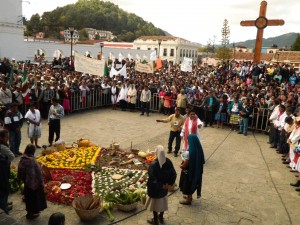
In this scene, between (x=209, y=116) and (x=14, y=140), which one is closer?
(x=14, y=140)

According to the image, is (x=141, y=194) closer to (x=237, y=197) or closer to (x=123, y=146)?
(x=237, y=197)

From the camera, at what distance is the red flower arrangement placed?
21.7 ft

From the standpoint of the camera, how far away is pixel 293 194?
7.71m

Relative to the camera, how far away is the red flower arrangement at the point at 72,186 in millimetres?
6629

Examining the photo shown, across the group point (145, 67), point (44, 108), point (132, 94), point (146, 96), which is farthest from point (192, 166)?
point (145, 67)

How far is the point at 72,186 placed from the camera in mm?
7207

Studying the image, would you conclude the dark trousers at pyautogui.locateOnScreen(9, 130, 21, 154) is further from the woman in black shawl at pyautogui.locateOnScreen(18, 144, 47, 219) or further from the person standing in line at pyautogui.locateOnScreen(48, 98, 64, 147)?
the woman in black shawl at pyautogui.locateOnScreen(18, 144, 47, 219)

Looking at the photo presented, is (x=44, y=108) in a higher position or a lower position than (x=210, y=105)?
lower

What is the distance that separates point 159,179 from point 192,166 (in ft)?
3.79

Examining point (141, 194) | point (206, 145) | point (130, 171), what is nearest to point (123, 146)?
point (130, 171)

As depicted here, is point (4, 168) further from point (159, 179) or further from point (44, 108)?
point (44, 108)

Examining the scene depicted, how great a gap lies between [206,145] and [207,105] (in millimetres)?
3323

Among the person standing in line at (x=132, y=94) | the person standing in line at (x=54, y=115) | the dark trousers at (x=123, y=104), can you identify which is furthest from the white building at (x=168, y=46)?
the person standing in line at (x=54, y=115)

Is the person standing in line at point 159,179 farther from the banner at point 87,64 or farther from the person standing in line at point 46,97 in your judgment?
the banner at point 87,64
